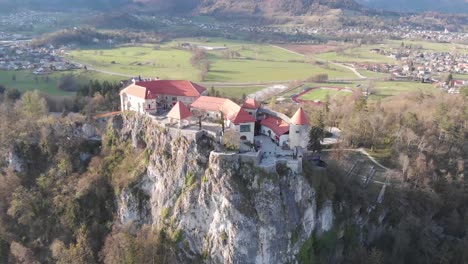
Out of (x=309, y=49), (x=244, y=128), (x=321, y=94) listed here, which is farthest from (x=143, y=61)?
(x=244, y=128)

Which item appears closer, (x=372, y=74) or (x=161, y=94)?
(x=161, y=94)

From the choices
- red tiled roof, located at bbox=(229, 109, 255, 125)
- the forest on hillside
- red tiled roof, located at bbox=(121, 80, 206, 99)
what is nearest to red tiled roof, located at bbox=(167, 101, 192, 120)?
red tiled roof, located at bbox=(229, 109, 255, 125)

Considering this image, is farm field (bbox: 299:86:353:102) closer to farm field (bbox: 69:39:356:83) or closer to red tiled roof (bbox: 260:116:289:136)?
farm field (bbox: 69:39:356:83)

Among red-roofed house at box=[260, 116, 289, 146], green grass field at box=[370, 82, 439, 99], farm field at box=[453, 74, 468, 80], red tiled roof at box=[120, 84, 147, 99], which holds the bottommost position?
green grass field at box=[370, 82, 439, 99]

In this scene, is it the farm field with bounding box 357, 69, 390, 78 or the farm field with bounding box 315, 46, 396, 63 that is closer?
the farm field with bounding box 357, 69, 390, 78

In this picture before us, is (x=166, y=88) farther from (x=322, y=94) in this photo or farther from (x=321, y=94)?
(x=322, y=94)

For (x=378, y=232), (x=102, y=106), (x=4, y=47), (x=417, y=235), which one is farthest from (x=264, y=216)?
(x=4, y=47)
